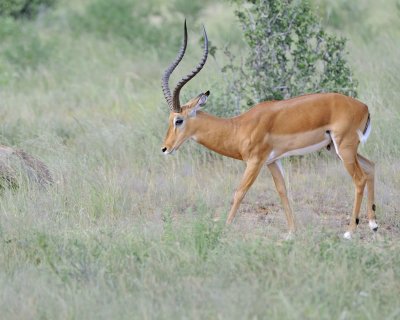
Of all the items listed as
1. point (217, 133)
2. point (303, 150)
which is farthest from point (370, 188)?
point (217, 133)

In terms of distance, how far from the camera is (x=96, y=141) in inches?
381

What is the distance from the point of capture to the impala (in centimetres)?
682

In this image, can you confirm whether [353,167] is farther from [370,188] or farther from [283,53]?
[283,53]

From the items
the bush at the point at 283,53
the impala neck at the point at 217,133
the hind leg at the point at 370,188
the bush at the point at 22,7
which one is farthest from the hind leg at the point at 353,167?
the bush at the point at 22,7

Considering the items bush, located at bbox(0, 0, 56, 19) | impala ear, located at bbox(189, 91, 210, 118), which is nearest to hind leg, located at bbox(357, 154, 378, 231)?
impala ear, located at bbox(189, 91, 210, 118)

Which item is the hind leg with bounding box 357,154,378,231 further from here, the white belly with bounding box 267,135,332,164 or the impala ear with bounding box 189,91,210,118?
the impala ear with bounding box 189,91,210,118

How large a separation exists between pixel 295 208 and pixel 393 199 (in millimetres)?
815

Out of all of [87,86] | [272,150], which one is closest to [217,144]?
[272,150]

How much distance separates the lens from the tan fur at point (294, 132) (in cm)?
682

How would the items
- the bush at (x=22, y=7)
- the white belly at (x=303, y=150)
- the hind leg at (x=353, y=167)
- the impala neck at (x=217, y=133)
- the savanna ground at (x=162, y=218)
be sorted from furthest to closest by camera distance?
the bush at (x=22, y=7) → the impala neck at (x=217, y=133) → the white belly at (x=303, y=150) → the hind leg at (x=353, y=167) → the savanna ground at (x=162, y=218)

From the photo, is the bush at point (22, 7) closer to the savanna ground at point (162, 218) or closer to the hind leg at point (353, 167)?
the savanna ground at point (162, 218)

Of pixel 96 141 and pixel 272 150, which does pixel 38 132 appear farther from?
pixel 272 150

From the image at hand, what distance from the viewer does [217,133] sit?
707 centimetres

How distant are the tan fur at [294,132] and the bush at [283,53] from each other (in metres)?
2.11
